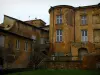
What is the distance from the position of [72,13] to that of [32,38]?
30.0 ft

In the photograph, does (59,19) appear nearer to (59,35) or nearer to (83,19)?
(59,35)

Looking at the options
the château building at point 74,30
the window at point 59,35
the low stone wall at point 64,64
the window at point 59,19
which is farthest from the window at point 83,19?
the low stone wall at point 64,64

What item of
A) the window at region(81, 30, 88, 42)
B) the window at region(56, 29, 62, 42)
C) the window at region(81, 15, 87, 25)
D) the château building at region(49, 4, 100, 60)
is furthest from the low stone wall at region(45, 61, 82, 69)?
the window at region(81, 15, 87, 25)

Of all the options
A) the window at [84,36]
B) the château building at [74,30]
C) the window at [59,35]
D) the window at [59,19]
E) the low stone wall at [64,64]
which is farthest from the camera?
the window at [59,19]

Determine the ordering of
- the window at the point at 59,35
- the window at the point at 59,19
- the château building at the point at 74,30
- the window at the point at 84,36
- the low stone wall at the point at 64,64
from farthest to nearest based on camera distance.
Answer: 1. the window at the point at 59,19
2. the window at the point at 59,35
3. the window at the point at 84,36
4. the château building at the point at 74,30
5. the low stone wall at the point at 64,64

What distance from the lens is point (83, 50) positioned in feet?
132

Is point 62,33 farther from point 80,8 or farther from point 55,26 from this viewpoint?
point 80,8

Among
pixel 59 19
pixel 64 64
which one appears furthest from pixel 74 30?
pixel 64 64

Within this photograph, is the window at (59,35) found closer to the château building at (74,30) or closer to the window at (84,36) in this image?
the château building at (74,30)

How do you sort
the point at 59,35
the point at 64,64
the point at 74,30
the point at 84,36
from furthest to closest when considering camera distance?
1. the point at 74,30
2. the point at 59,35
3. the point at 84,36
4. the point at 64,64

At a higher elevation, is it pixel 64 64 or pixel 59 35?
pixel 59 35

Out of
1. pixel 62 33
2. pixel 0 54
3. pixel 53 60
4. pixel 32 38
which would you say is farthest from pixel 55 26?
pixel 0 54

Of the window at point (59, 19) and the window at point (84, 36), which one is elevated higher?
the window at point (59, 19)

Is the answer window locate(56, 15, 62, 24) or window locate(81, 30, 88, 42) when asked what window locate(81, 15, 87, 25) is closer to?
window locate(81, 30, 88, 42)
